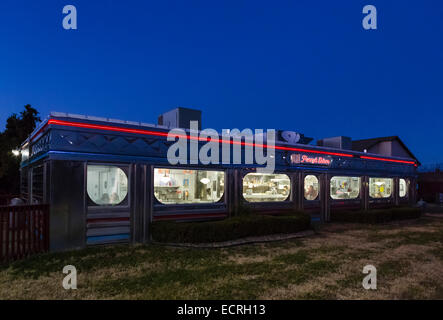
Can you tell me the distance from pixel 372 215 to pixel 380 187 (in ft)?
18.7

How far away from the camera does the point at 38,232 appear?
782 centimetres

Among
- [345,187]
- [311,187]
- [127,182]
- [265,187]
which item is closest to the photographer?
[127,182]

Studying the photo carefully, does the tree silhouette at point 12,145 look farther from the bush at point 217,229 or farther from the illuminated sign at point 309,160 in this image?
the illuminated sign at point 309,160

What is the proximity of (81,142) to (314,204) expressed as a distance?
445 inches

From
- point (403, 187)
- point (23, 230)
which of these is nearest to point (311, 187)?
point (403, 187)

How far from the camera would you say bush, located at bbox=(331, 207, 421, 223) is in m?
14.5

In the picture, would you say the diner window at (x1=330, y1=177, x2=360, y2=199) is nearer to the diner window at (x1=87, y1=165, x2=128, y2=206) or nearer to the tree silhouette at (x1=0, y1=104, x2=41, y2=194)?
the diner window at (x1=87, y1=165, x2=128, y2=206)

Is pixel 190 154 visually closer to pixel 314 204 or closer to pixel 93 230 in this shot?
pixel 93 230

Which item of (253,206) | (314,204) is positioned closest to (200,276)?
(253,206)

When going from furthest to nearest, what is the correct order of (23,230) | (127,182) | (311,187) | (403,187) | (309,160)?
1. (403,187)
2. (311,187)
3. (309,160)
4. (127,182)
5. (23,230)

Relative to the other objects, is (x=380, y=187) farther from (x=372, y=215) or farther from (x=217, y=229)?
(x=217, y=229)

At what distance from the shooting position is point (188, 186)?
10836 mm

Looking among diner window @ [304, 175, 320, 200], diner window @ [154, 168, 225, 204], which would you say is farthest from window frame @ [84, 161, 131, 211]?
diner window @ [304, 175, 320, 200]

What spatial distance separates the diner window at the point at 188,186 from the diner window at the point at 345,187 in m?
7.51
